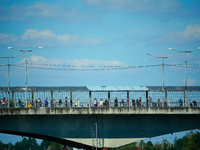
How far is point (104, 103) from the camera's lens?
173ft

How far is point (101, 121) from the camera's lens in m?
51.5

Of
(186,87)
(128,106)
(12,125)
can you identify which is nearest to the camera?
(12,125)

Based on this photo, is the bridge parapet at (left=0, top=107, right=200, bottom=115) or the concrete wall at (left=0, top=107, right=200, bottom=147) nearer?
the bridge parapet at (left=0, top=107, right=200, bottom=115)

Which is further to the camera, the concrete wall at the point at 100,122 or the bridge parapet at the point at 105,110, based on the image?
the concrete wall at the point at 100,122

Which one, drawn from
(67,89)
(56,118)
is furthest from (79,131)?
(67,89)

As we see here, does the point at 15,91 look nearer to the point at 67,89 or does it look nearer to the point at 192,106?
the point at 67,89

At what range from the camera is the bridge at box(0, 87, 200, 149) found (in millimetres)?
49719

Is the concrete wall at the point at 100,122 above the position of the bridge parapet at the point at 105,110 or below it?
below

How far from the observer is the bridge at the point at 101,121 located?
4972 cm

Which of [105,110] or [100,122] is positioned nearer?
[105,110]

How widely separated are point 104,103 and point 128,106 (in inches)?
132

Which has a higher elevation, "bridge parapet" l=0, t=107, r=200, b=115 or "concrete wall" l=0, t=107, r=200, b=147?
"bridge parapet" l=0, t=107, r=200, b=115

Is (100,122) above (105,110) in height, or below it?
below

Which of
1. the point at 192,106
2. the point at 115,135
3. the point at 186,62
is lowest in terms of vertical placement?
the point at 115,135
